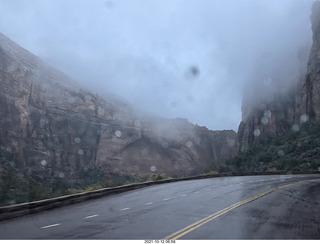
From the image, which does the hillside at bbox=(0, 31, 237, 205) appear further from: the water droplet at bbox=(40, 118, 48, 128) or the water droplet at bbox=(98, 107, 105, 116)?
the water droplet at bbox=(40, 118, 48, 128)

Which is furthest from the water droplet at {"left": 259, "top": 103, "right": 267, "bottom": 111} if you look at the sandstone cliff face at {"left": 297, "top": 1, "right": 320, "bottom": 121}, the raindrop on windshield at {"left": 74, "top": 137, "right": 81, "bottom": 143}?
the raindrop on windshield at {"left": 74, "top": 137, "right": 81, "bottom": 143}

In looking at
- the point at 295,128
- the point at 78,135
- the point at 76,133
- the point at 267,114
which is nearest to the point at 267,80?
the point at 267,114

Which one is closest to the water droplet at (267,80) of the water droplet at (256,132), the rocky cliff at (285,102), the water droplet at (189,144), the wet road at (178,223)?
the rocky cliff at (285,102)

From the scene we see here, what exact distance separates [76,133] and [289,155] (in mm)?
77423

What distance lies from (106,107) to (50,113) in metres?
29.8

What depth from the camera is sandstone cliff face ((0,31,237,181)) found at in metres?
95.1

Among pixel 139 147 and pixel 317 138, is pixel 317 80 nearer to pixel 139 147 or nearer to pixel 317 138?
pixel 317 138

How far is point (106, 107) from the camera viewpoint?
140 m

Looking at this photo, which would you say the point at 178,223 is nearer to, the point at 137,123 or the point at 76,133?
the point at 76,133

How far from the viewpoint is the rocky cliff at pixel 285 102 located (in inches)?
3861

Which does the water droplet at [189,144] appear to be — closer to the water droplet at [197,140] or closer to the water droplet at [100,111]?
the water droplet at [197,140]

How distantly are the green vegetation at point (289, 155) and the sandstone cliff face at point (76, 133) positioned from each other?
1299 cm

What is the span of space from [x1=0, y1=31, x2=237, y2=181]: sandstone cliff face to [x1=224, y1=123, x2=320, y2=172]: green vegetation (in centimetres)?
1299

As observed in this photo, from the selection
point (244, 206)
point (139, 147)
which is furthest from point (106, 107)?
point (244, 206)
